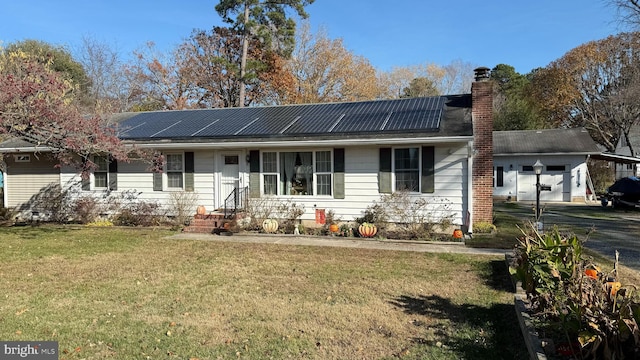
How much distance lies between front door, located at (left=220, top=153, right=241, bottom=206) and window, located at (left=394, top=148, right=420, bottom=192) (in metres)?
5.16

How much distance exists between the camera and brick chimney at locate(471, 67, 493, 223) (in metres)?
11.1

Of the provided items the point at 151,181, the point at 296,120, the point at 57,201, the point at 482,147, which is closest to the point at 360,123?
the point at 296,120

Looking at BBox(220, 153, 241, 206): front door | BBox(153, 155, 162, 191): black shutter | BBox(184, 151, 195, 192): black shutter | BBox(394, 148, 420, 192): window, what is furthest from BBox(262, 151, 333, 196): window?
BBox(153, 155, 162, 191): black shutter

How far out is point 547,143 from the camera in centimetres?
2281

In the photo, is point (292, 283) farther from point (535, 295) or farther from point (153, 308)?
point (535, 295)

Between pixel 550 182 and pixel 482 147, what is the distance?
13711 mm

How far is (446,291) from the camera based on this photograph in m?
5.96

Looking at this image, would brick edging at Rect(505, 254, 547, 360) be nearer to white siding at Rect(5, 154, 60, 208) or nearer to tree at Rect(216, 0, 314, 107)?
white siding at Rect(5, 154, 60, 208)

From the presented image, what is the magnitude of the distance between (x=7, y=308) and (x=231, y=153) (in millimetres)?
8299

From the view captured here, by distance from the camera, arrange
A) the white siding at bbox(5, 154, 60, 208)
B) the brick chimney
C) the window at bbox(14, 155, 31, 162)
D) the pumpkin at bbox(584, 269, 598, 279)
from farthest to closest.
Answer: the window at bbox(14, 155, 31, 162)
the white siding at bbox(5, 154, 60, 208)
the brick chimney
the pumpkin at bbox(584, 269, 598, 279)

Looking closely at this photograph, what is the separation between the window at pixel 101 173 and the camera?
14.1 m

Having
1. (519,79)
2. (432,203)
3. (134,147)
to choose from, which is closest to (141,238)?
(134,147)

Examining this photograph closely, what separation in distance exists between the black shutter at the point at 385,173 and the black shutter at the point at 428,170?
96 cm

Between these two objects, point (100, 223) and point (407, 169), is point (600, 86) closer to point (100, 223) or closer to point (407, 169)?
point (407, 169)
